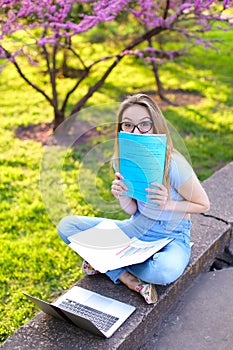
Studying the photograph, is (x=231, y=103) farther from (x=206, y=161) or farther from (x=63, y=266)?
(x=63, y=266)

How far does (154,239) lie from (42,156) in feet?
6.40

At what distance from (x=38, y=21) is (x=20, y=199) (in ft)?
4.92

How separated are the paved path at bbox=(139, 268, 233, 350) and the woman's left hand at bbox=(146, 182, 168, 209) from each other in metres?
0.52

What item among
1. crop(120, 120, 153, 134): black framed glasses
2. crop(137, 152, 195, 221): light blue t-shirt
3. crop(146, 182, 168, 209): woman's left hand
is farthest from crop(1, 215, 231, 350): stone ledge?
crop(120, 120, 153, 134): black framed glasses

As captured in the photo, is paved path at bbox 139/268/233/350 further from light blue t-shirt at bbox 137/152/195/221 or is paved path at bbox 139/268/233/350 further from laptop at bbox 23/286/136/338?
light blue t-shirt at bbox 137/152/195/221

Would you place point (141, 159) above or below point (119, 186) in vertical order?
above

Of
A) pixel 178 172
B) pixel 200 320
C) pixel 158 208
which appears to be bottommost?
pixel 200 320

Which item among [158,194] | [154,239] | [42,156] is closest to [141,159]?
[158,194]

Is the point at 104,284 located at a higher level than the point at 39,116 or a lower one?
higher

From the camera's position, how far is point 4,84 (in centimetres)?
590

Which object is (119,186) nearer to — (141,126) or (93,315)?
(141,126)

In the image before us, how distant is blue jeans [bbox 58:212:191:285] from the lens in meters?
2.04

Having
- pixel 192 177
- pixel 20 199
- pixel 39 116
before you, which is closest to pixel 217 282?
pixel 192 177

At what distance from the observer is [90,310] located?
1989mm
